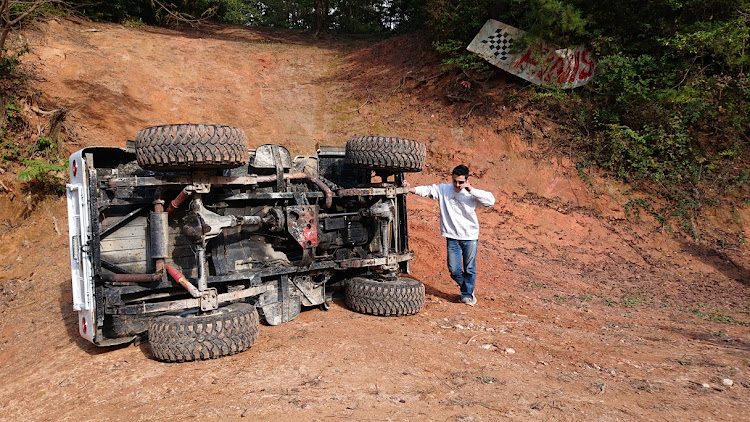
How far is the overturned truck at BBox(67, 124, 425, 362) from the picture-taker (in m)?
4.30

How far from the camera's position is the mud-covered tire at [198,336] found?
13.7 ft

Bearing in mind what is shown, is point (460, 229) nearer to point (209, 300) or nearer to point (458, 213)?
point (458, 213)

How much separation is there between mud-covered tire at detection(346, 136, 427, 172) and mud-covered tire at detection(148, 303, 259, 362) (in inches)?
82.2

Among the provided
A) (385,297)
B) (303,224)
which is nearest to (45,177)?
(303,224)

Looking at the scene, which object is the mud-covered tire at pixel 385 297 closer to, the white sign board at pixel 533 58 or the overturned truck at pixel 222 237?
the overturned truck at pixel 222 237

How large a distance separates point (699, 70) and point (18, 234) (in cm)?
1403

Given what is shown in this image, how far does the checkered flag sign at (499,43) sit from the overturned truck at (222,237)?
8210mm

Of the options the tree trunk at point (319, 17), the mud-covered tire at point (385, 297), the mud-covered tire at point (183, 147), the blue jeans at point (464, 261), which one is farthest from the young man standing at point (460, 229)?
the tree trunk at point (319, 17)

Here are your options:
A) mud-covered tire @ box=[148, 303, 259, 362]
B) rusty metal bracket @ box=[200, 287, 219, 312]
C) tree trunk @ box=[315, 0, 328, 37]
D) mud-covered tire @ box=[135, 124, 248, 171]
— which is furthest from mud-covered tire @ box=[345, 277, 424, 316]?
tree trunk @ box=[315, 0, 328, 37]

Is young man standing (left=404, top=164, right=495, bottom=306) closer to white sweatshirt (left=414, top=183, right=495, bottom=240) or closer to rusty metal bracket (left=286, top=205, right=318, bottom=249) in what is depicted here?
white sweatshirt (left=414, top=183, right=495, bottom=240)

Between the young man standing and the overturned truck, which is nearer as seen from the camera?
the overturned truck

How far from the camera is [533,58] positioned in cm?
1260

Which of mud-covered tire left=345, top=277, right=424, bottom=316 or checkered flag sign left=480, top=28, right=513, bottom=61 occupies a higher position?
checkered flag sign left=480, top=28, right=513, bottom=61

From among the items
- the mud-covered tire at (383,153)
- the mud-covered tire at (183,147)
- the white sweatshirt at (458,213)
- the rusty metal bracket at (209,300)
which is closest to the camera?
the mud-covered tire at (183,147)
